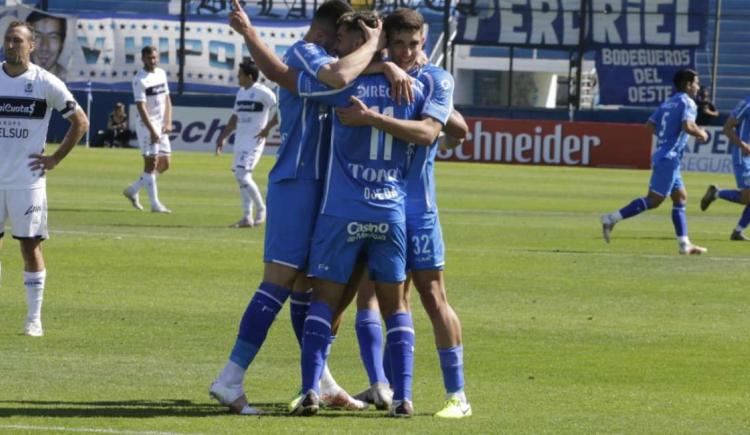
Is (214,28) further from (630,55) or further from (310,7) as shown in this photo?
(630,55)

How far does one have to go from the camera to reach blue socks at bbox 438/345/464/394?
8539 mm

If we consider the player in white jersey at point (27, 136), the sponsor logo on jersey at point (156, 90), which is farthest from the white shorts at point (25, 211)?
the sponsor logo on jersey at point (156, 90)

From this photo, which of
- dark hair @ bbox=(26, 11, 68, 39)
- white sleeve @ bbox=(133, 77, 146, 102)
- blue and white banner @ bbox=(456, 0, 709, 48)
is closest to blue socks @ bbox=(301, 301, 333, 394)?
white sleeve @ bbox=(133, 77, 146, 102)

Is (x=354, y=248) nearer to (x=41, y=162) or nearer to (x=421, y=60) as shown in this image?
(x=421, y=60)

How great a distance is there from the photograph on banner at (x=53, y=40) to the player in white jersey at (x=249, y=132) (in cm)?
3173

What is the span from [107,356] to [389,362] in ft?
8.01

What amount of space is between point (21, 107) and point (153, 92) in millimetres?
13173

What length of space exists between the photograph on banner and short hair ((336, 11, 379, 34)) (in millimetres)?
46023

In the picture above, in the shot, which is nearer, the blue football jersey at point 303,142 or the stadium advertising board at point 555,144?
the blue football jersey at point 303,142

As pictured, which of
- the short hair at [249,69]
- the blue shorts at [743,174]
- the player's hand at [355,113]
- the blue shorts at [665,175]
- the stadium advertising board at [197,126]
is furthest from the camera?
the stadium advertising board at [197,126]

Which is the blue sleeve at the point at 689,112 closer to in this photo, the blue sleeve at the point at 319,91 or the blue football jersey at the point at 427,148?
the blue football jersey at the point at 427,148

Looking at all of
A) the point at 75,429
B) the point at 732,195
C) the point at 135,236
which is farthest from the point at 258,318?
the point at 732,195

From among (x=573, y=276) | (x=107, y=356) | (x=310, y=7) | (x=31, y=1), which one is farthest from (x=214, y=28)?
(x=107, y=356)

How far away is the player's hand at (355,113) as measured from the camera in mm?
8031
